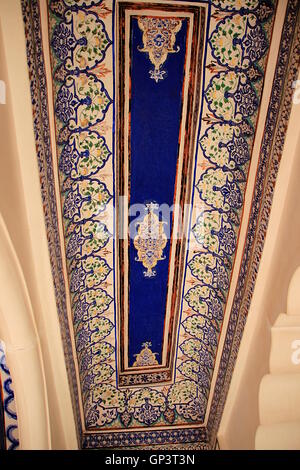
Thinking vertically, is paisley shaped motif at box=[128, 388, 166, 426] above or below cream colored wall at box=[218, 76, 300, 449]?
below

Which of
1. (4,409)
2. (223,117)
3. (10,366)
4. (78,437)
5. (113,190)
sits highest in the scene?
(223,117)

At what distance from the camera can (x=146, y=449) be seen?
14.1 ft

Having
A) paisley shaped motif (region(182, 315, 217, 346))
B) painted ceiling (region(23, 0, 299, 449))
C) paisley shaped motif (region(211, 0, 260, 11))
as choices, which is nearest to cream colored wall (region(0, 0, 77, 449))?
painted ceiling (region(23, 0, 299, 449))

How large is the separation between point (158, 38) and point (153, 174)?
0.81 m

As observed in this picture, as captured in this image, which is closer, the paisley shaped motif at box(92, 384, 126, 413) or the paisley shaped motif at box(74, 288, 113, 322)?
the paisley shaped motif at box(74, 288, 113, 322)

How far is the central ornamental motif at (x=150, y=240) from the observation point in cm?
291

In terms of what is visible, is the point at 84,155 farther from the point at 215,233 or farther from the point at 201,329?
the point at 201,329

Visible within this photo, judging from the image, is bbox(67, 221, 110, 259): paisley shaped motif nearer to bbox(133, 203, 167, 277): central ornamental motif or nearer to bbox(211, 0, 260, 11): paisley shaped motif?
bbox(133, 203, 167, 277): central ornamental motif

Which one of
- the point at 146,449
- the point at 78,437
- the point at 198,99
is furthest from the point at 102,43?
the point at 146,449

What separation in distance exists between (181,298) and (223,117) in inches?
59.7

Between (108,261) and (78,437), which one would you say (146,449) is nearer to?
(78,437)

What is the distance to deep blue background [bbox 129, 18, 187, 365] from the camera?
2.30 meters

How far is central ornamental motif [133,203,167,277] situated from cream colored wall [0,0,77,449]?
744 mm

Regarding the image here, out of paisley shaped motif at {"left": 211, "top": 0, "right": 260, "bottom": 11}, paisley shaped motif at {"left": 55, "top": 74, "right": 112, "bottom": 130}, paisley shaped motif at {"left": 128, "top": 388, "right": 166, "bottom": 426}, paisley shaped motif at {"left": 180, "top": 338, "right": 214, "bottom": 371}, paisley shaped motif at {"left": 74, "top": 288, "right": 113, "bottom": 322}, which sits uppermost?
paisley shaped motif at {"left": 211, "top": 0, "right": 260, "bottom": 11}
